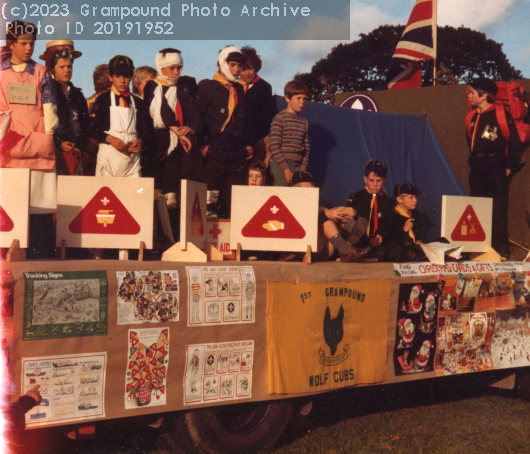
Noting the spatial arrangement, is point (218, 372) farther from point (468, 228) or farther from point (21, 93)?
point (468, 228)

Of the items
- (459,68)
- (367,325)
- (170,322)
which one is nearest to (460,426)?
(367,325)

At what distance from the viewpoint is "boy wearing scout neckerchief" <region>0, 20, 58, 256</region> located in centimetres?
500

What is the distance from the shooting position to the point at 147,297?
14.5 feet

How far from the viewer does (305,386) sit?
514 centimetres

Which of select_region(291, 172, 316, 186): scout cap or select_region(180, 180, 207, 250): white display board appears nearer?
select_region(180, 180, 207, 250): white display board

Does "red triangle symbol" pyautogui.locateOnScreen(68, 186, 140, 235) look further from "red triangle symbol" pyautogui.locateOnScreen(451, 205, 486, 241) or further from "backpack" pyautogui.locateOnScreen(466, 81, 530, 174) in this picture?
"backpack" pyautogui.locateOnScreen(466, 81, 530, 174)

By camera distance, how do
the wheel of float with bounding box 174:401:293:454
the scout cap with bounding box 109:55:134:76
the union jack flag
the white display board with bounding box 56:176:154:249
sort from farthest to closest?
the union jack flag → the scout cap with bounding box 109:55:134:76 → the white display board with bounding box 56:176:154:249 → the wheel of float with bounding box 174:401:293:454

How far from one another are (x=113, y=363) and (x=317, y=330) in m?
1.57

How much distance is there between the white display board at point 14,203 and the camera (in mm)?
4352

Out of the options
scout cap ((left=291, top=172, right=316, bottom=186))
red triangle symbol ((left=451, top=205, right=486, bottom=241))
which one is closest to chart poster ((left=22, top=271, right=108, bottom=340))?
scout cap ((left=291, top=172, right=316, bottom=186))

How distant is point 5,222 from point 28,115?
1.13 metres

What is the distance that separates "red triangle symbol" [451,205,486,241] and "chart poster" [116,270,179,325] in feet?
10.2

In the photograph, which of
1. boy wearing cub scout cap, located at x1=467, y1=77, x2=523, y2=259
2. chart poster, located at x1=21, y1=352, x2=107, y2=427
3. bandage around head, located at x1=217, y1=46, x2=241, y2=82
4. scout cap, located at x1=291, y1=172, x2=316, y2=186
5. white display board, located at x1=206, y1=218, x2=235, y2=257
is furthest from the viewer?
boy wearing cub scout cap, located at x1=467, y1=77, x2=523, y2=259

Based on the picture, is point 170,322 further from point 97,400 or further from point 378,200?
point 378,200
